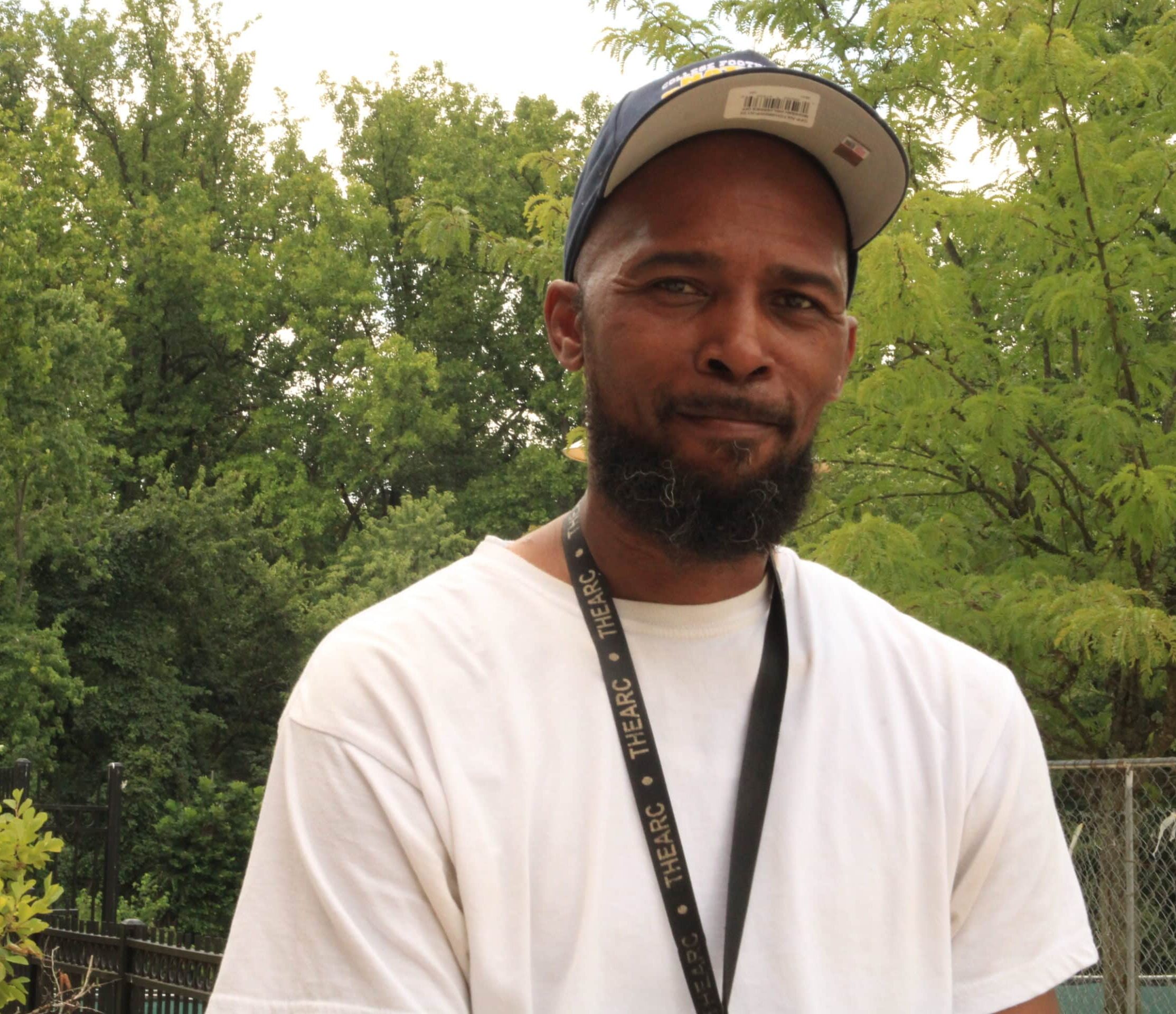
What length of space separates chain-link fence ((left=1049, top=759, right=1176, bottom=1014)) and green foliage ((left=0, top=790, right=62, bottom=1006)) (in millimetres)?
3771

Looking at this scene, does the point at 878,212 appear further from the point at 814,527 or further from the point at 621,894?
the point at 814,527

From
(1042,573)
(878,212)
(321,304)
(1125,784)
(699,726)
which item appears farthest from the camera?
(321,304)

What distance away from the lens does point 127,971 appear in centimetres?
669

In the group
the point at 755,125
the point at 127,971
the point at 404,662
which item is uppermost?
the point at 755,125

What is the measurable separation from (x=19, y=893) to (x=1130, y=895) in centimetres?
452

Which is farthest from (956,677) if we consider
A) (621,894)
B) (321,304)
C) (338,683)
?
(321,304)

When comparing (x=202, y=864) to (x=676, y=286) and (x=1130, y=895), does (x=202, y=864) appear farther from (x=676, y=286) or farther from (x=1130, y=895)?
(x=676, y=286)

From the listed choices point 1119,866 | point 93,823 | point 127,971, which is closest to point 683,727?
point 1119,866

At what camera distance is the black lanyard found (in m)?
1.49

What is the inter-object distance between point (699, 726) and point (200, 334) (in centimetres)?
3425

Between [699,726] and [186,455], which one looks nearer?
[699,726]

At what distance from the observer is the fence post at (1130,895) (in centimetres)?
609

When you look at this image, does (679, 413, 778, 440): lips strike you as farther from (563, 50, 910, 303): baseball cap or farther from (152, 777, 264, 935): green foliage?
→ (152, 777, 264, 935): green foliage

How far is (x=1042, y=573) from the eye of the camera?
21.8 ft
